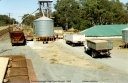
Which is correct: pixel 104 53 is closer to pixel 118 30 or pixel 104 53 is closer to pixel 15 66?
pixel 15 66

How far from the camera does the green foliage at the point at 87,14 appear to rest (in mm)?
82275

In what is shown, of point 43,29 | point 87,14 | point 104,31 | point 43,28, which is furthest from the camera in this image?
point 87,14

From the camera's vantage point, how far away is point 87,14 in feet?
274

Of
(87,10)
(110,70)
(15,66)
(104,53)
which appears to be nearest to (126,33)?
(104,53)

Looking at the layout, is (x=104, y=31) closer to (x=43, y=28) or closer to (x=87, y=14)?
(x=43, y=28)

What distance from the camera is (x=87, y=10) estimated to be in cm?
8256

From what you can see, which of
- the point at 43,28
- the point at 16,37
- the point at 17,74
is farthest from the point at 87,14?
the point at 17,74

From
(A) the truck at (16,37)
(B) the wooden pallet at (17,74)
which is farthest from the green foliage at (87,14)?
(B) the wooden pallet at (17,74)

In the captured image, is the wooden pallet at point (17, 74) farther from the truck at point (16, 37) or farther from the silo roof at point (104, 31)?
the silo roof at point (104, 31)

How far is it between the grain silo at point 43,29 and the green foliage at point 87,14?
114 ft

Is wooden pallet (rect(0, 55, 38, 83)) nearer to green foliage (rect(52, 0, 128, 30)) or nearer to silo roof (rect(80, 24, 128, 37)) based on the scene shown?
silo roof (rect(80, 24, 128, 37))

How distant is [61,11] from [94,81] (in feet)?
292

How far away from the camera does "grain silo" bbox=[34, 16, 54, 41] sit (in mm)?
47750

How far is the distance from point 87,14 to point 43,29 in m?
38.6
